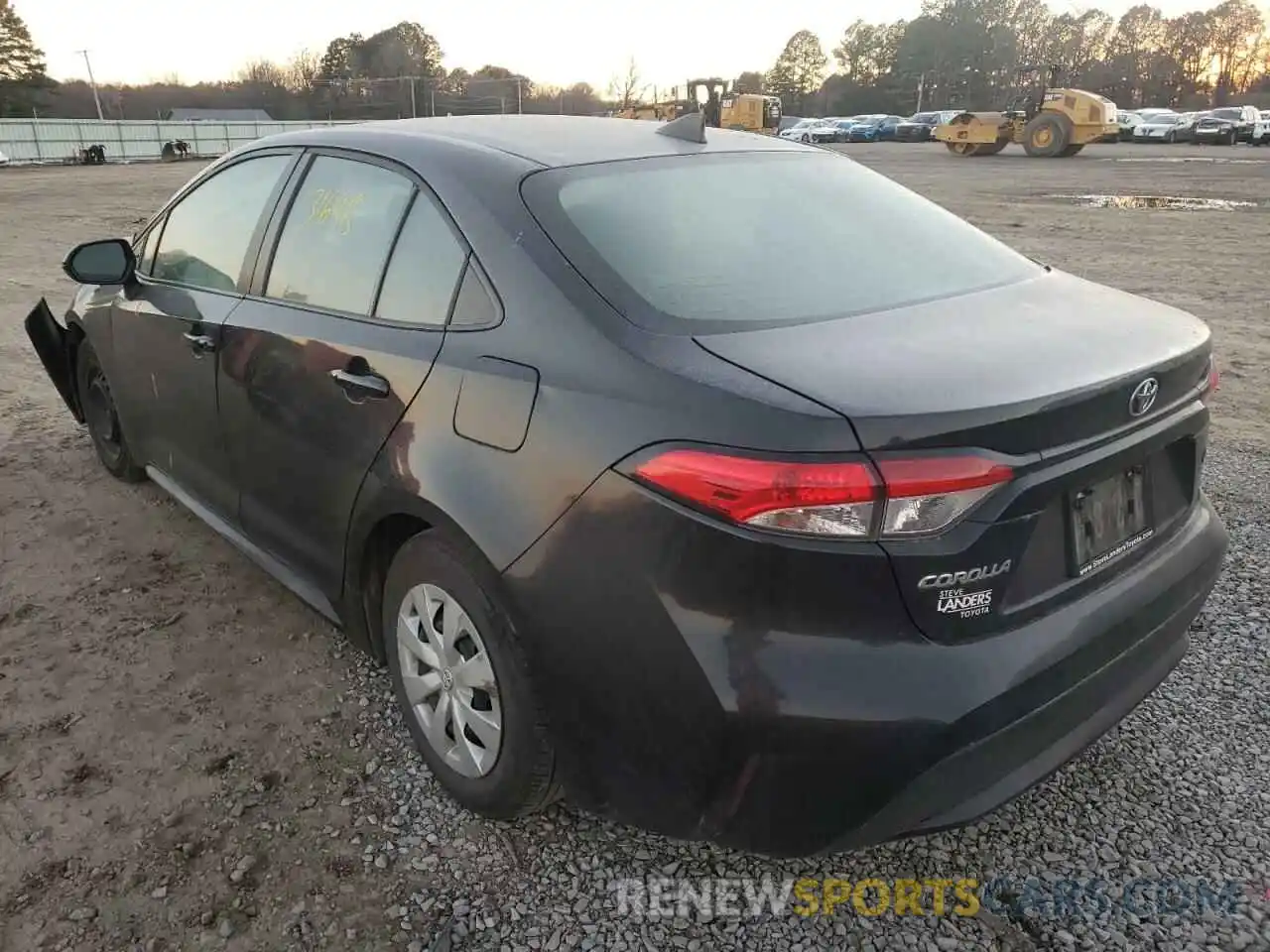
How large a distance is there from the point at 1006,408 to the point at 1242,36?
106m

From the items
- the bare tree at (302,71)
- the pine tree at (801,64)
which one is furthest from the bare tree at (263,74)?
the pine tree at (801,64)

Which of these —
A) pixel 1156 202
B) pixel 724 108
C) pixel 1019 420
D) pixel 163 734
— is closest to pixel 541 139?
pixel 1019 420

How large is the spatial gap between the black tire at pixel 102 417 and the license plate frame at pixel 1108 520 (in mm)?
3901

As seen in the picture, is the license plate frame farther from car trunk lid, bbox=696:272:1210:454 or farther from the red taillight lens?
the red taillight lens

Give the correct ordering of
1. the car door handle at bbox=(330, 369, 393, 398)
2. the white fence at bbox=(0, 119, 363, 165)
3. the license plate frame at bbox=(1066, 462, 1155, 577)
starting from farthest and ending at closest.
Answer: the white fence at bbox=(0, 119, 363, 165), the car door handle at bbox=(330, 369, 393, 398), the license plate frame at bbox=(1066, 462, 1155, 577)

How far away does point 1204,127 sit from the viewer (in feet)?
132

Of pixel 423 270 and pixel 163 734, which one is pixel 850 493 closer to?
pixel 423 270

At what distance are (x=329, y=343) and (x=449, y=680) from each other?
38.1 inches

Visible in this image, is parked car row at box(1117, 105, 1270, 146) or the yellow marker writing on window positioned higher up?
the yellow marker writing on window

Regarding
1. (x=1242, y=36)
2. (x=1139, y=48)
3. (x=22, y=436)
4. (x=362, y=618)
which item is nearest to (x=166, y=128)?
(x=22, y=436)

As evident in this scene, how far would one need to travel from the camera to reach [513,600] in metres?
2.05

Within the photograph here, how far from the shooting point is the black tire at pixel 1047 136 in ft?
103

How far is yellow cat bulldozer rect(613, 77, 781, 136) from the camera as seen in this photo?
37.2 m

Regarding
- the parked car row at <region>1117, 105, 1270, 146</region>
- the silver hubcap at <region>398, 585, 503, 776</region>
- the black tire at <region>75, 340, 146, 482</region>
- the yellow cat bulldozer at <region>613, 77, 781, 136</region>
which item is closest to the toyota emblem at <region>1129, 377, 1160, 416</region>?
the silver hubcap at <region>398, 585, 503, 776</region>
